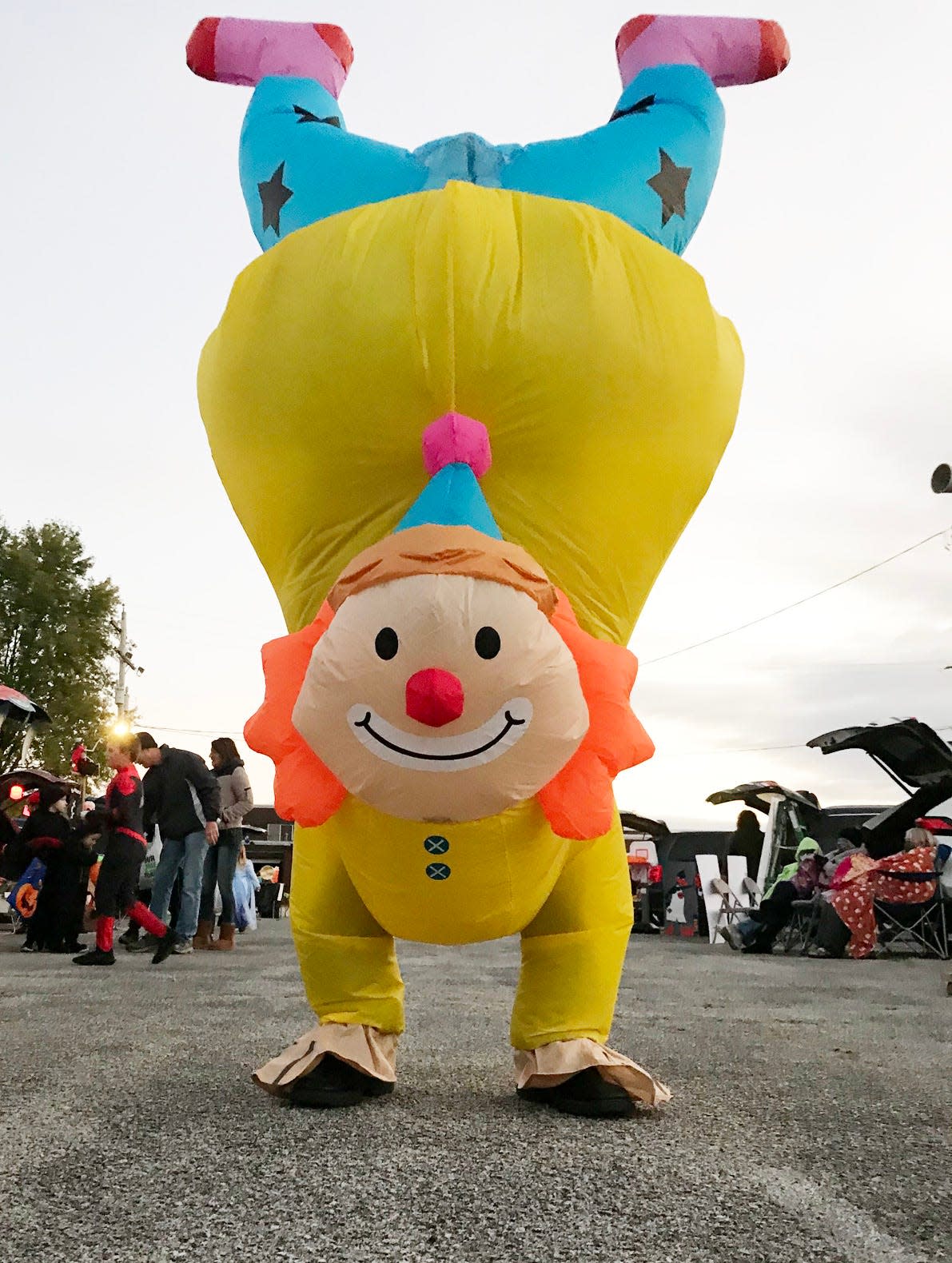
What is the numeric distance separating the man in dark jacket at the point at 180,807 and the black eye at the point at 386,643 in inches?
206

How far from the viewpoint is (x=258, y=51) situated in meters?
3.64

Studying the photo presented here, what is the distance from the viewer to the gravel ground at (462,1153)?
175 cm

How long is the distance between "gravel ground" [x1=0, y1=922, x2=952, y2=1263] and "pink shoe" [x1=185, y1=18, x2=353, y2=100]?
3.30 m

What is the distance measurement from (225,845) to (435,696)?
20.0 ft

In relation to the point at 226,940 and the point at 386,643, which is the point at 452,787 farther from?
the point at 226,940

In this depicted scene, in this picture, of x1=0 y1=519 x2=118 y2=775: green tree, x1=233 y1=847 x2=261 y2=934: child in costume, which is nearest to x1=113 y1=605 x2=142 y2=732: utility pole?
x1=0 y1=519 x2=118 y2=775: green tree

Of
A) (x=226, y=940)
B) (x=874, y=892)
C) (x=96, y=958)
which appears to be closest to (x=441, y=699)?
(x=96, y=958)

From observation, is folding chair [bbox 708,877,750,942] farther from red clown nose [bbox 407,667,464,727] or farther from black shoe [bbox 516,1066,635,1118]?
red clown nose [bbox 407,667,464,727]

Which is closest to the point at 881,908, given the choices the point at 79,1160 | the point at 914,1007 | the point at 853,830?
the point at 853,830

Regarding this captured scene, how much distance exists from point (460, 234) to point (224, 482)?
942 millimetres

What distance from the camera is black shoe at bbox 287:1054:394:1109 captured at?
2.68 metres

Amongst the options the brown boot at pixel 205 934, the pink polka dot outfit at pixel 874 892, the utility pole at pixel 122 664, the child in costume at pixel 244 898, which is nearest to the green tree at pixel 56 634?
the utility pole at pixel 122 664

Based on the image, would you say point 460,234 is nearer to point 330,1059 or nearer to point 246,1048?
point 330,1059

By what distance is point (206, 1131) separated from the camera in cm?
241
